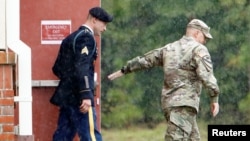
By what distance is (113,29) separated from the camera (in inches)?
915

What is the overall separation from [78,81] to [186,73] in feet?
3.84

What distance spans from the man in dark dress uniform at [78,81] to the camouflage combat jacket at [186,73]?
2.68 feet

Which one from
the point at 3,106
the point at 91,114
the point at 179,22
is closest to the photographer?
the point at 3,106

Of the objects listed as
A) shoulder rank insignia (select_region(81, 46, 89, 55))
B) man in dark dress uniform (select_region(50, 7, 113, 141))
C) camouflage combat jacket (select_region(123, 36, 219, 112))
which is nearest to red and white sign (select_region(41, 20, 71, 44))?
man in dark dress uniform (select_region(50, 7, 113, 141))

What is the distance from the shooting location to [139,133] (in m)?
24.7

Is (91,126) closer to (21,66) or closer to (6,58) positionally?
(21,66)

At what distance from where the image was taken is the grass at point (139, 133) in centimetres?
2408

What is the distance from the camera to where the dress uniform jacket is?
1140 centimetres

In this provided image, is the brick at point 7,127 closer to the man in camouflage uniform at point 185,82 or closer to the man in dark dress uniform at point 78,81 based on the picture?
the man in dark dress uniform at point 78,81

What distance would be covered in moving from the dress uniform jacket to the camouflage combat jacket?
2.79ft

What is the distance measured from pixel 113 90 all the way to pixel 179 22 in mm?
2022

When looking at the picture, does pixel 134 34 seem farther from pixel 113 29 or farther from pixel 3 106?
pixel 3 106

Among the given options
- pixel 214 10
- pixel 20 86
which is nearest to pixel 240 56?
pixel 214 10

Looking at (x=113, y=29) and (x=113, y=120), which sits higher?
(x=113, y=29)
